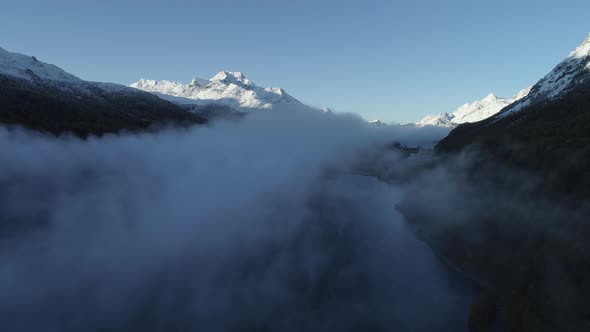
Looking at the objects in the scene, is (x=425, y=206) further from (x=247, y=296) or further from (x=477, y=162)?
(x=247, y=296)

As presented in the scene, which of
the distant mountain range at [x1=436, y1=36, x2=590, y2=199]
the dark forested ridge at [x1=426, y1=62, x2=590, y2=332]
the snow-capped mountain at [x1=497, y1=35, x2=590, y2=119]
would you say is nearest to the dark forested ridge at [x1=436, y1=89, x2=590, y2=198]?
the distant mountain range at [x1=436, y1=36, x2=590, y2=199]

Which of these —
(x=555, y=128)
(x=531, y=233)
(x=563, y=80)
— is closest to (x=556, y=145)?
(x=555, y=128)

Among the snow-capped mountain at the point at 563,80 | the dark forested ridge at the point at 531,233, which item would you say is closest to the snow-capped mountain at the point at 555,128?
the snow-capped mountain at the point at 563,80

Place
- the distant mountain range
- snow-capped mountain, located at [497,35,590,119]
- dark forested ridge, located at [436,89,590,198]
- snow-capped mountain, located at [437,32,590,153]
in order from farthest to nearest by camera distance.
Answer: snow-capped mountain, located at [497,35,590,119] → snow-capped mountain, located at [437,32,590,153] → the distant mountain range → dark forested ridge, located at [436,89,590,198]

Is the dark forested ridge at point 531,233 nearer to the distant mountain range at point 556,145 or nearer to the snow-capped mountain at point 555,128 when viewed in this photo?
the distant mountain range at point 556,145

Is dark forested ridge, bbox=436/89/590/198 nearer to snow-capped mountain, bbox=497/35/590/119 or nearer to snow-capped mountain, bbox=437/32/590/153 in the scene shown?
snow-capped mountain, bbox=437/32/590/153

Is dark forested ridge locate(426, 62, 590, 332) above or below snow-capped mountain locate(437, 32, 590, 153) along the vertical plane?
below

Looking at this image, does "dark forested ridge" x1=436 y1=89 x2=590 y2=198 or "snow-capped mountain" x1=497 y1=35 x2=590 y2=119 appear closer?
"dark forested ridge" x1=436 y1=89 x2=590 y2=198

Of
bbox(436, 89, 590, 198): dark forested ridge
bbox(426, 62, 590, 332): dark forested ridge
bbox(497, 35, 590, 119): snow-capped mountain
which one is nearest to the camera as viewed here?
bbox(426, 62, 590, 332): dark forested ridge

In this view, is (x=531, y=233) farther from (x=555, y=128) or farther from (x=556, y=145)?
(x=555, y=128)

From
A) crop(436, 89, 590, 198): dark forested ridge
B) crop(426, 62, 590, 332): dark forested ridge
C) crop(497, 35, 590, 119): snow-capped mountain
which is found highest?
crop(497, 35, 590, 119): snow-capped mountain
